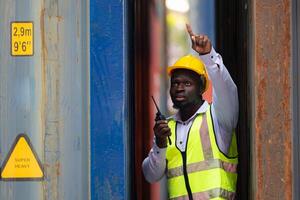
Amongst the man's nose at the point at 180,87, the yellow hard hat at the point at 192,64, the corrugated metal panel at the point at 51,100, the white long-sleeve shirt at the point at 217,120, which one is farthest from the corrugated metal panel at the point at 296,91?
the corrugated metal panel at the point at 51,100

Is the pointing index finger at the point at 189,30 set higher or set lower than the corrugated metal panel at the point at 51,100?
higher

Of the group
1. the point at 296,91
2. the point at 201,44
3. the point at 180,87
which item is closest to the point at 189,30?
the point at 201,44

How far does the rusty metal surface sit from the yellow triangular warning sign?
3.37ft

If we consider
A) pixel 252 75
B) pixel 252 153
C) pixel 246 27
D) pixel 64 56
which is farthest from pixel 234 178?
pixel 64 56

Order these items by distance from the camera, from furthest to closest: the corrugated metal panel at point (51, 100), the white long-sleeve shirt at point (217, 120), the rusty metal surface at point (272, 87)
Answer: the white long-sleeve shirt at point (217, 120) → the corrugated metal panel at point (51, 100) → the rusty metal surface at point (272, 87)

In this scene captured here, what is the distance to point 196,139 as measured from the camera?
313cm

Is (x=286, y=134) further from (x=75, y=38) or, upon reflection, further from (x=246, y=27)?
(x=75, y=38)

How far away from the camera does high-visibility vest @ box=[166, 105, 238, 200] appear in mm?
3080

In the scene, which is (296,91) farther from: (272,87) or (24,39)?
(24,39)

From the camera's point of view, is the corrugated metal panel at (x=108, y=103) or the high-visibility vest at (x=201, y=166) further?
the high-visibility vest at (x=201, y=166)

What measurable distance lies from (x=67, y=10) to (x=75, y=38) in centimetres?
14

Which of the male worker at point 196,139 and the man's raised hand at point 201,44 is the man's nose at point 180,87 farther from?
the man's raised hand at point 201,44

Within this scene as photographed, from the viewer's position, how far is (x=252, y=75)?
114 inches

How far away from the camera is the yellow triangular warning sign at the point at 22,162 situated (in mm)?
2945
